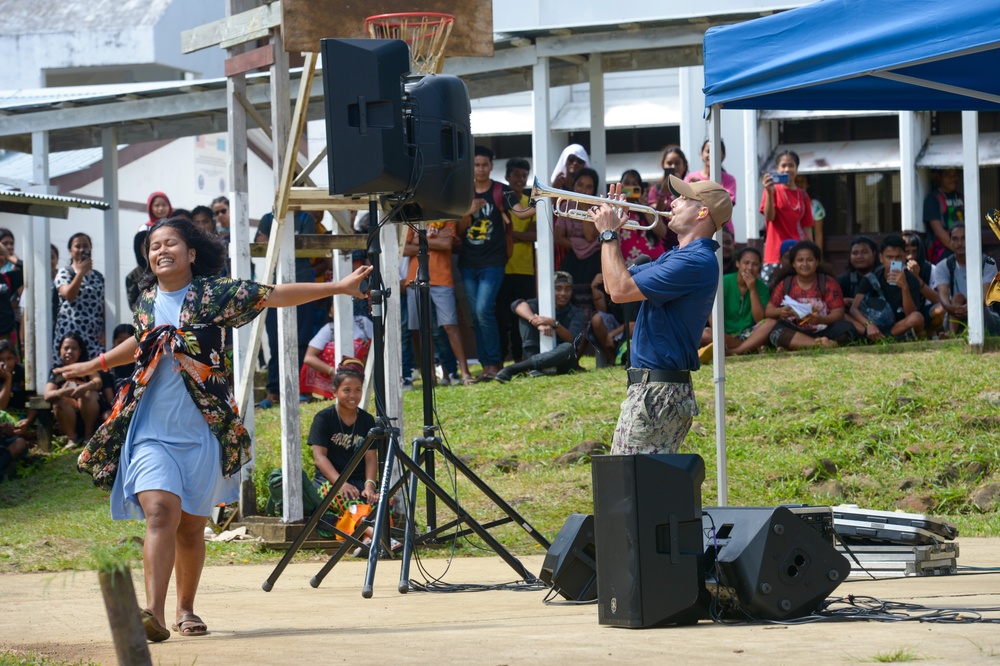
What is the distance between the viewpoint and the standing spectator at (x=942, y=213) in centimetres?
1291

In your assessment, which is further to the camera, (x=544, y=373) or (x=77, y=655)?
(x=544, y=373)

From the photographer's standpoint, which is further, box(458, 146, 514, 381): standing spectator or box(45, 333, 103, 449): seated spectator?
box(45, 333, 103, 449): seated spectator

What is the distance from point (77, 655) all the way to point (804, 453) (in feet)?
20.3

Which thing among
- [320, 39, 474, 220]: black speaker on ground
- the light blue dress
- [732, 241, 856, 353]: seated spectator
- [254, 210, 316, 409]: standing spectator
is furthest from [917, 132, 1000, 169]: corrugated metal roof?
the light blue dress

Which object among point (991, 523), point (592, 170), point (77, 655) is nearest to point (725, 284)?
point (592, 170)

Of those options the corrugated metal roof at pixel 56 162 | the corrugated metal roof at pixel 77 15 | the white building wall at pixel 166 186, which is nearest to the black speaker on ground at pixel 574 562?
the corrugated metal roof at pixel 56 162

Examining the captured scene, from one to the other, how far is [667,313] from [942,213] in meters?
8.22

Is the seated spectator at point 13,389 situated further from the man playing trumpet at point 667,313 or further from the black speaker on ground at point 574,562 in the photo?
the man playing trumpet at point 667,313

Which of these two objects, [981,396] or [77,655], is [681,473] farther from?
[981,396]

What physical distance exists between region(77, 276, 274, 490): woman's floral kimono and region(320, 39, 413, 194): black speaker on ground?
2.88ft

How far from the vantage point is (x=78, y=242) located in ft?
43.3

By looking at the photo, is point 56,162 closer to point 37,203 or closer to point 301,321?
point 37,203

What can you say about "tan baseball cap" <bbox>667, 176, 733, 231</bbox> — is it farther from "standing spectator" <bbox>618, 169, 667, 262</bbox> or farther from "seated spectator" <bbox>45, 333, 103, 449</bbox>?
"seated spectator" <bbox>45, 333, 103, 449</bbox>

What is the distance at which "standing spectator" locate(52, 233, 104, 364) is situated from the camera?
13.2 metres
